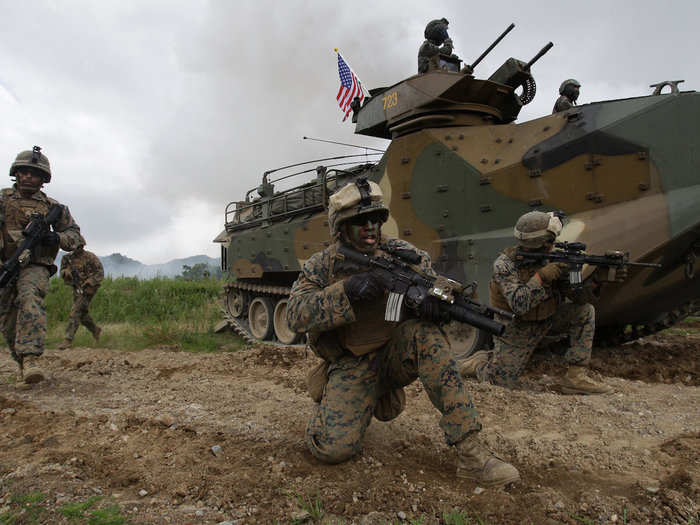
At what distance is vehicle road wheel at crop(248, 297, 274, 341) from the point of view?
30.3 ft

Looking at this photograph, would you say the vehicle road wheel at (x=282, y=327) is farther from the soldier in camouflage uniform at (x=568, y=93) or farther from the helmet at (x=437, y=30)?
Result: the soldier in camouflage uniform at (x=568, y=93)

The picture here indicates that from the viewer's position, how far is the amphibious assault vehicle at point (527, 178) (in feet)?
15.2

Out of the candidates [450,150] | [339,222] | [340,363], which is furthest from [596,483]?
[450,150]

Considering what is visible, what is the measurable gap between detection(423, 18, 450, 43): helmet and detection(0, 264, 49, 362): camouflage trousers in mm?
5530

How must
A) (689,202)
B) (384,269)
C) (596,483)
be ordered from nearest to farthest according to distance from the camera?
1. (596,483)
2. (384,269)
3. (689,202)

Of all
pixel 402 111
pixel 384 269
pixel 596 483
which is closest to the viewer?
pixel 596 483

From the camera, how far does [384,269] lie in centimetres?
281

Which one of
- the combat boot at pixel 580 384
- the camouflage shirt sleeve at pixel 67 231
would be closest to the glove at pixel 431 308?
the combat boot at pixel 580 384

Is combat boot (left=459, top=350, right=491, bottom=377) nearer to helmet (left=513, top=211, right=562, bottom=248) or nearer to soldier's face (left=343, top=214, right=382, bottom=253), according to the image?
helmet (left=513, top=211, right=562, bottom=248)

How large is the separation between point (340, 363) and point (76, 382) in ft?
11.0

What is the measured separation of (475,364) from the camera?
5.02 m

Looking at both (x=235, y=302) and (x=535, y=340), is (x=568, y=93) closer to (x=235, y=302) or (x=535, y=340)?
(x=535, y=340)

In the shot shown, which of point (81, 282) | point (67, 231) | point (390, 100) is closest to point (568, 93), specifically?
point (390, 100)

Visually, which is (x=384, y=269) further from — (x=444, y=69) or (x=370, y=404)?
(x=444, y=69)
